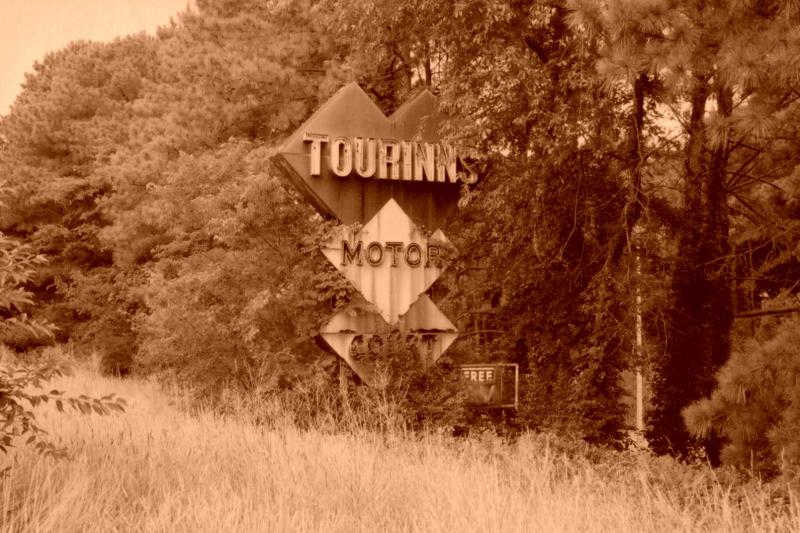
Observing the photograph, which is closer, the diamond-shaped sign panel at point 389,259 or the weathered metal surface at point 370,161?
the weathered metal surface at point 370,161

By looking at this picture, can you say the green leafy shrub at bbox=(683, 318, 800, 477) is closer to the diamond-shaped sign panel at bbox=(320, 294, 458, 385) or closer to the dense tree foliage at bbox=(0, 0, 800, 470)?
the dense tree foliage at bbox=(0, 0, 800, 470)

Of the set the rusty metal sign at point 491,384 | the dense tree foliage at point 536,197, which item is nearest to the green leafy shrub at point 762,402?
the dense tree foliage at point 536,197

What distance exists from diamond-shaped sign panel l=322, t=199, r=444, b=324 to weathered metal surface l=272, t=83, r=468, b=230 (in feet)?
0.73

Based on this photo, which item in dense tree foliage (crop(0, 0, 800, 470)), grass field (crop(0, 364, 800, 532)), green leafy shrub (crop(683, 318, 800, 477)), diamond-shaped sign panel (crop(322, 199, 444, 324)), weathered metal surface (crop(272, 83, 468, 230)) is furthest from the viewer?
diamond-shaped sign panel (crop(322, 199, 444, 324))

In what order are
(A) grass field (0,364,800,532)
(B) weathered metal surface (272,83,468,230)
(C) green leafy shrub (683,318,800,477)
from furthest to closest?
(B) weathered metal surface (272,83,468,230)
(C) green leafy shrub (683,318,800,477)
(A) grass field (0,364,800,532)

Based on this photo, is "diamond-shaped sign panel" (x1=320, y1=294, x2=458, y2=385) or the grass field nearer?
the grass field

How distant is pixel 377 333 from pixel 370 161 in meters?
2.36

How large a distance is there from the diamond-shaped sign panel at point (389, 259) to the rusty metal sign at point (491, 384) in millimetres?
1332

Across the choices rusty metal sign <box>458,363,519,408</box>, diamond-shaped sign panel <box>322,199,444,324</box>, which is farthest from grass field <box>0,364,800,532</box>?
diamond-shaped sign panel <box>322,199,444,324</box>

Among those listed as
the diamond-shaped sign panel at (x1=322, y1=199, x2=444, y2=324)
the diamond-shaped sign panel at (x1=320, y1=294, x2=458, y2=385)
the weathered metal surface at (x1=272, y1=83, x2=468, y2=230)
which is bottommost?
the diamond-shaped sign panel at (x1=320, y1=294, x2=458, y2=385)

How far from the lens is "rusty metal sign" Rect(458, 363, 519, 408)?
11.9 m

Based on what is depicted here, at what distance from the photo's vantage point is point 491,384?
12039 millimetres

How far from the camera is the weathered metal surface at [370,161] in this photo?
468 inches

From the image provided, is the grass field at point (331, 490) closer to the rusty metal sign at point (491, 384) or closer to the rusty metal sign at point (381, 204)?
the rusty metal sign at point (491, 384)
